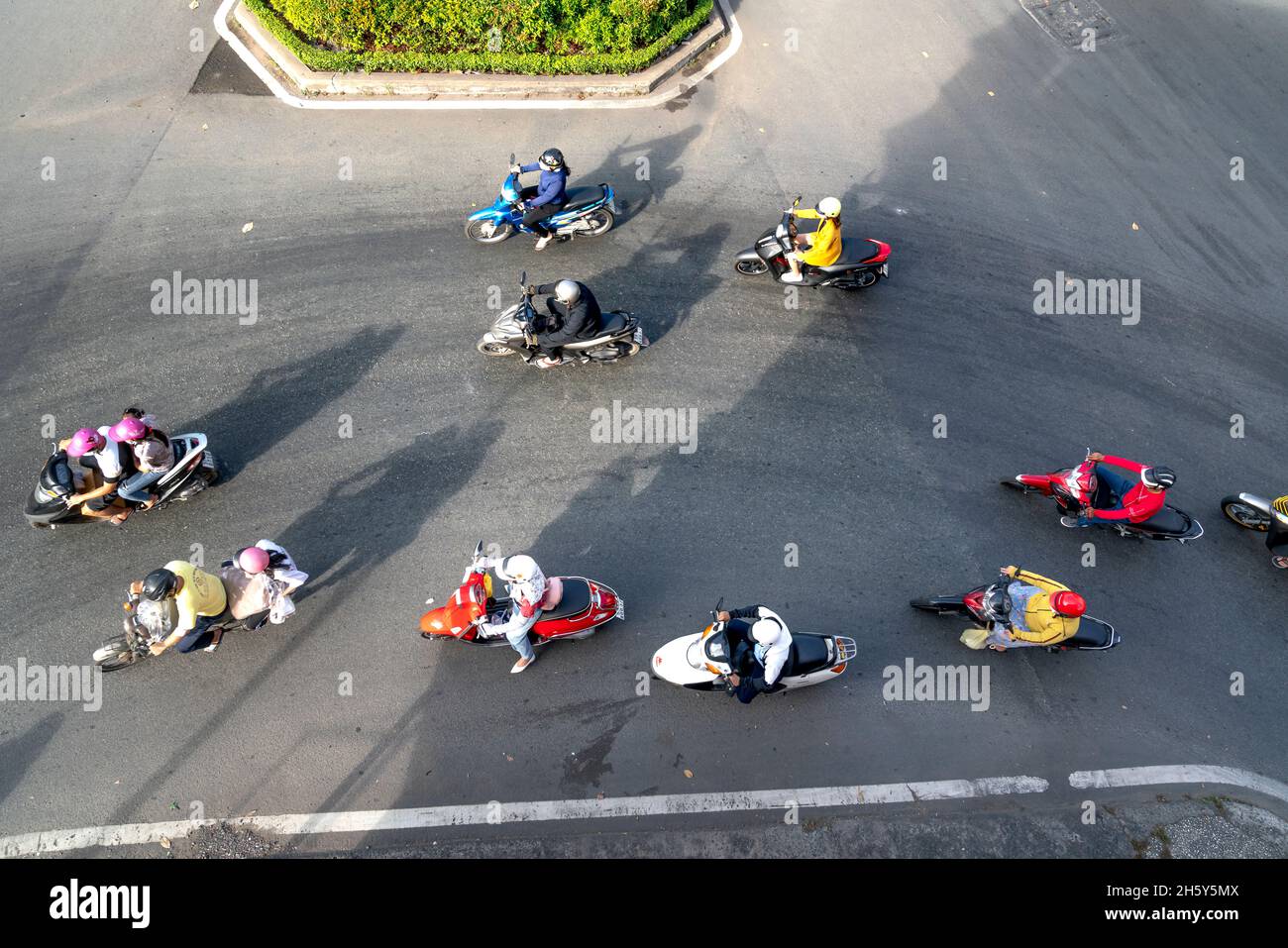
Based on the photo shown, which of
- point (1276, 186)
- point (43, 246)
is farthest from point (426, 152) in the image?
point (1276, 186)

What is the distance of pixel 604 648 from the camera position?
32.0 feet

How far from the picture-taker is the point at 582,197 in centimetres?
1259

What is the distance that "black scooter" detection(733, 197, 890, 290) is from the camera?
12.1 m

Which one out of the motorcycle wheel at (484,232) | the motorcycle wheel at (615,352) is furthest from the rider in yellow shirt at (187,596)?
the motorcycle wheel at (484,232)

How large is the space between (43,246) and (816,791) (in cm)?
1446

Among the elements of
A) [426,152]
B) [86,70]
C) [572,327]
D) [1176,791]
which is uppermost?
[86,70]

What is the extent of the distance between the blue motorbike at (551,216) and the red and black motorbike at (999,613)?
8031 millimetres

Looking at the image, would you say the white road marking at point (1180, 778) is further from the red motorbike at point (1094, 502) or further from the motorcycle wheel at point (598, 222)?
the motorcycle wheel at point (598, 222)

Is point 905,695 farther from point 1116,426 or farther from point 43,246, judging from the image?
point 43,246

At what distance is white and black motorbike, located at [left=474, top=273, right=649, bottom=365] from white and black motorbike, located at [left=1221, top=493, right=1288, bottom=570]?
29.0 ft

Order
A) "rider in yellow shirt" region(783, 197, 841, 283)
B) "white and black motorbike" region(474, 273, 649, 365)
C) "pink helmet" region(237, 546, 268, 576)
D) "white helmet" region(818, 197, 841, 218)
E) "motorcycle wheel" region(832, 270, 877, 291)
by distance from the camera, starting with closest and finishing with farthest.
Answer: "pink helmet" region(237, 546, 268, 576)
"white and black motorbike" region(474, 273, 649, 365)
"white helmet" region(818, 197, 841, 218)
"rider in yellow shirt" region(783, 197, 841, 283)
"motorcycle wheel" region(832, 270, 877, 291)

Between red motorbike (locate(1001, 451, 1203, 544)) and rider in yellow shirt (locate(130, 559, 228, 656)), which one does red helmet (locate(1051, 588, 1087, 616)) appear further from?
Result: rider in yellow shirt (locate(130, 559, 228, 656))

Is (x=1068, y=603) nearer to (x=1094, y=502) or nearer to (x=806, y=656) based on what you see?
(x=1094, y=502)

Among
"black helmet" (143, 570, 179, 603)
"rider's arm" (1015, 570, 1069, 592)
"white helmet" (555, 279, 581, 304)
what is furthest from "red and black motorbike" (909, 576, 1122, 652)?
"black helmet" (143, 570, 179, 603)
